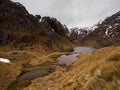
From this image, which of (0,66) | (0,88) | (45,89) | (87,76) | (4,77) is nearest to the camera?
(87,76)

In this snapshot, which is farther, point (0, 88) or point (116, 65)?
point (0, 88)

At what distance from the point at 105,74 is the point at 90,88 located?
1.98 m

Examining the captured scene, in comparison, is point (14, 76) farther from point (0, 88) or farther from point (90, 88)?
point (90, 88)

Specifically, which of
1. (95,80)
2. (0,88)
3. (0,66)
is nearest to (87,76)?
(95,80)

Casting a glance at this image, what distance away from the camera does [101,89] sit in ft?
53.3

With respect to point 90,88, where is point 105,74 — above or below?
above

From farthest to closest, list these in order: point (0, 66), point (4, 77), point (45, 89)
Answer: point (0, 66)
point (4, 77)
point (45, 89)

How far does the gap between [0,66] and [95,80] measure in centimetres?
7586

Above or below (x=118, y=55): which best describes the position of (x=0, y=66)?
below

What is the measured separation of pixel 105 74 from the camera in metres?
17.8

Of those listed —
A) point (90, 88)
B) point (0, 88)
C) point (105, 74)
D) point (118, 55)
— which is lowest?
point (0, 88)

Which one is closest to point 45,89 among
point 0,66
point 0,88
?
point 0,88

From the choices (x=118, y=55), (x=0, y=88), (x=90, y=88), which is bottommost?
(x=0, y=88)

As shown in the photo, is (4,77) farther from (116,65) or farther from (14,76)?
(116,65)
